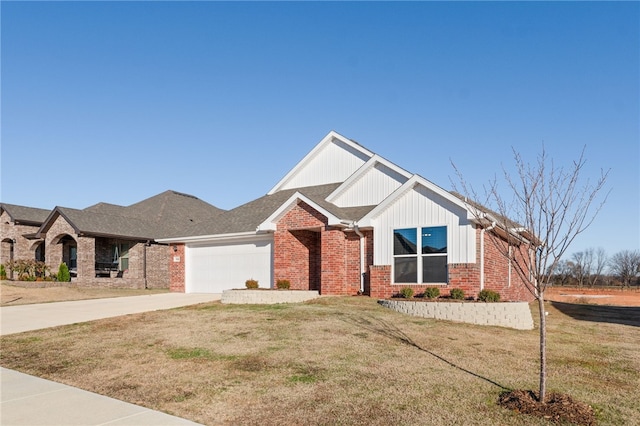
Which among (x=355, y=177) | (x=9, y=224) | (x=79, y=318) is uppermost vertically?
(x=355, y=177)

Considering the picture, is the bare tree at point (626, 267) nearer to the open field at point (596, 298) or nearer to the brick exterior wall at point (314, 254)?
the open field at point (596, 298)

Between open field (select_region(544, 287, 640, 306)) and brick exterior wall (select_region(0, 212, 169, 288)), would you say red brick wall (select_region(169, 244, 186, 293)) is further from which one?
open field (select_region(544, 287, 640, 306))

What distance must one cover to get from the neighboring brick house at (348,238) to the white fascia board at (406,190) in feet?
0.12

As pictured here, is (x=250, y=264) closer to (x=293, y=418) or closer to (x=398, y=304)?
(x=398, y=304)

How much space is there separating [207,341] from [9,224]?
30858 mm

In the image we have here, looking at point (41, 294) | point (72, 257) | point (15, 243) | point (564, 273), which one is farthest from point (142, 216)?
point (564, 273)

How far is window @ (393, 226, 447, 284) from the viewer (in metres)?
16.8

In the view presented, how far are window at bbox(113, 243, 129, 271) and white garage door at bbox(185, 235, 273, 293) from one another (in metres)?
7.27

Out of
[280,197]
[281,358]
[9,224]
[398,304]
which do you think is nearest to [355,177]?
Result: [280,197]

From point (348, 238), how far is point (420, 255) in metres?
3.48

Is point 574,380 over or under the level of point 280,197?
under

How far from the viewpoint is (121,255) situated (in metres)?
30.7

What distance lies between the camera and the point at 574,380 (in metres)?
7.54

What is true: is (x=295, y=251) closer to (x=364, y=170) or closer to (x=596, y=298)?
(x=364, y=170)
